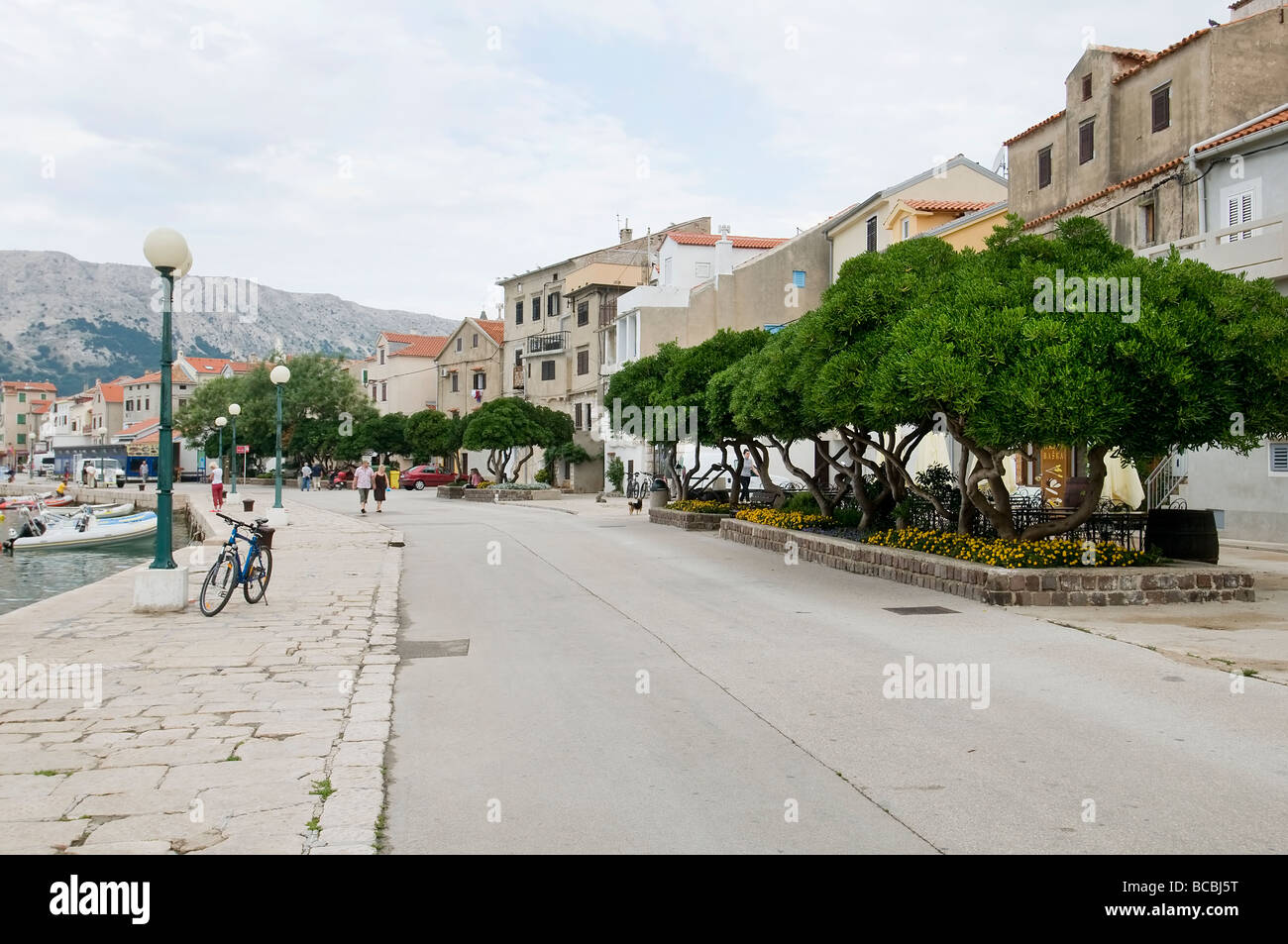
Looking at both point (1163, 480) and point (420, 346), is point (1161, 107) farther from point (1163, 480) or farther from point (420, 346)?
point (420, 346)

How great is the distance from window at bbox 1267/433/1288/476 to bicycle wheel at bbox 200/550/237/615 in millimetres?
19766

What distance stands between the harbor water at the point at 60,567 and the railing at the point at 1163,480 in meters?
21.9

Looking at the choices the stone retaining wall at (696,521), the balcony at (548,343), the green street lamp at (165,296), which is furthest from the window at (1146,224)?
the balcony at (548,343)

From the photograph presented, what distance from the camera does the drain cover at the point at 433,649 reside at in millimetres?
10047

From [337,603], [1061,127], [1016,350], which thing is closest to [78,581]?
[337,603]

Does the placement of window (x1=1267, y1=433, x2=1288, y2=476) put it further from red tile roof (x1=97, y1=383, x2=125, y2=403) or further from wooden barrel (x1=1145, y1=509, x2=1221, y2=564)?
red tile roof (x1=97, y1=383, x2=125, y2=403)

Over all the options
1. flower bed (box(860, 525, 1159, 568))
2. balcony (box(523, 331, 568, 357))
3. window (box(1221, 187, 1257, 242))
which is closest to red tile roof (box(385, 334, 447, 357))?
balcony (box(523, 331, 568, 357))

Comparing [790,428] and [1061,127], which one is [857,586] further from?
[1061,127]

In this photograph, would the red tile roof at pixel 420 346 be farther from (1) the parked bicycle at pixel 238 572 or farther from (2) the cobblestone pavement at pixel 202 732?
(2) the cobblestone pavement at pixel 202 732

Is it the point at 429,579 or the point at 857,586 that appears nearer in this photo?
the point at 857,586

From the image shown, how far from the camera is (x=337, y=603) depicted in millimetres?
13516

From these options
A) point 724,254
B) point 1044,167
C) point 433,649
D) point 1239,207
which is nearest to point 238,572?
point 433,649

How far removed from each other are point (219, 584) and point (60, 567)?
26.5 metres

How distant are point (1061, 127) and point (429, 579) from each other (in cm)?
2397
